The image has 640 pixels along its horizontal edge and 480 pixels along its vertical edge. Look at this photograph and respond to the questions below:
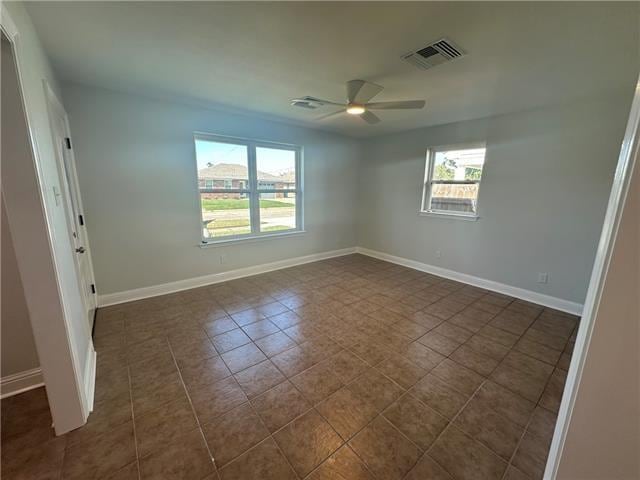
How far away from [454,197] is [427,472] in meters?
3.75

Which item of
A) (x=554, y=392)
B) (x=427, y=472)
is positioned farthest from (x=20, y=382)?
(x=554, y=392)

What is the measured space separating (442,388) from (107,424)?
228 cm

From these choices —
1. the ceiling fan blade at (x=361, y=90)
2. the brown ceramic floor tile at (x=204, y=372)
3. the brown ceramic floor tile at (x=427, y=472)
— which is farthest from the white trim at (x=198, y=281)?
the brown ceramic floor tile at (x=427, y=472)

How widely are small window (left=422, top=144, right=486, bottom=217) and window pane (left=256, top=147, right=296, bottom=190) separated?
236cm

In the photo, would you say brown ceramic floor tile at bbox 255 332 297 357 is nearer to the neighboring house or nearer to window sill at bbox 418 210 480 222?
A: the neighboring house

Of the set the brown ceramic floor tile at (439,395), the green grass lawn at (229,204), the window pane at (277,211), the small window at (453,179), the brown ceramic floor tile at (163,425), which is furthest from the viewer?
the window pane at (277,211)

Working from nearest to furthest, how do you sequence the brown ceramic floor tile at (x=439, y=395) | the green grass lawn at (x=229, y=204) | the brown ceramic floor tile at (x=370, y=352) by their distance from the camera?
the brown ceramic floor tile at (x=439, y=395)
the brown ceramic floor tile at (x=370, y=352)
the green grass lawn at (x=229, y=204)

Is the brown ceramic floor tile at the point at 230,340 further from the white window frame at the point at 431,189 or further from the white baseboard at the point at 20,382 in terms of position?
the white window frame at the point at 431,189

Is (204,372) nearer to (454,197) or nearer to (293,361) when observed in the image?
(293,361)

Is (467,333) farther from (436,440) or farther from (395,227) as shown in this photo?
(395,227)

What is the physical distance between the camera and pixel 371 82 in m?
2.45

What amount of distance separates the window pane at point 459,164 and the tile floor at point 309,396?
6.54ft

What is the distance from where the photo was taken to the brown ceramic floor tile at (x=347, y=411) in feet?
5.21

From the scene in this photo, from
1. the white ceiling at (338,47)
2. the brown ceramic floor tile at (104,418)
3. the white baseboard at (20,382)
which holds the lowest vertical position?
the brown ceramic floor tile at (104,418)
